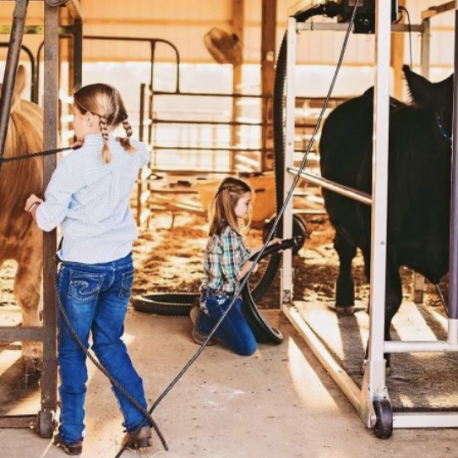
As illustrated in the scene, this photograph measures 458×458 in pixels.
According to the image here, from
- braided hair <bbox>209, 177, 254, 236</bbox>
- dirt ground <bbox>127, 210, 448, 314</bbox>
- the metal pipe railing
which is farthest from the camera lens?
dirt ground <bbox>127, 210, 448, 314</bbox>

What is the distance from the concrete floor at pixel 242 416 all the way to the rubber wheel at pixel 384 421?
0.03 meters

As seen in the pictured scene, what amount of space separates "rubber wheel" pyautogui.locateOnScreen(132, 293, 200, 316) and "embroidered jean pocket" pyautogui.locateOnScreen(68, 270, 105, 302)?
8.08 feet

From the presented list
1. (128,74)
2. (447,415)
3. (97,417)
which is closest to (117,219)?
(97,417)

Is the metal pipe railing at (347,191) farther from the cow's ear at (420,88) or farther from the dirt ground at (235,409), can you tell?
the dirt ground at (235,409)

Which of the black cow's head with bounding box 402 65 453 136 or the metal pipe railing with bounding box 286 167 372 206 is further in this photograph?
the black cow's head with bounding box 402 65 453 136

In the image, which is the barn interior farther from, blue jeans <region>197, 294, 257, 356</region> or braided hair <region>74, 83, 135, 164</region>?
braided hair <region>74, 83, 135, 164</region>

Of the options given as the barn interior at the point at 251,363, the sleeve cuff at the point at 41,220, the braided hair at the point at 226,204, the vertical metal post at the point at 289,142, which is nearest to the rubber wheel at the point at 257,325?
the barn interior at the point at 251,363

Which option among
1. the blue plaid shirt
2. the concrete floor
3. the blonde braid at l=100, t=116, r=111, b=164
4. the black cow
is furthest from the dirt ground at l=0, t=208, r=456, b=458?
the blonde braid at l=100, t=116, r=111, b=164

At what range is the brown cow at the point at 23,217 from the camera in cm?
427

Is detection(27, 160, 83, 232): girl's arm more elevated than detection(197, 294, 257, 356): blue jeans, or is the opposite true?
detection(27, 160, 83, 232): girl's arm

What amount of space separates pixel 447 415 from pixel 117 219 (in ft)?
5.12

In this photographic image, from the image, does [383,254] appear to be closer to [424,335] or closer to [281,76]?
A: [424,335]

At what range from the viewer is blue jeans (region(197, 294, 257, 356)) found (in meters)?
4.84

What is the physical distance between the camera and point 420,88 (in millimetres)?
4227
